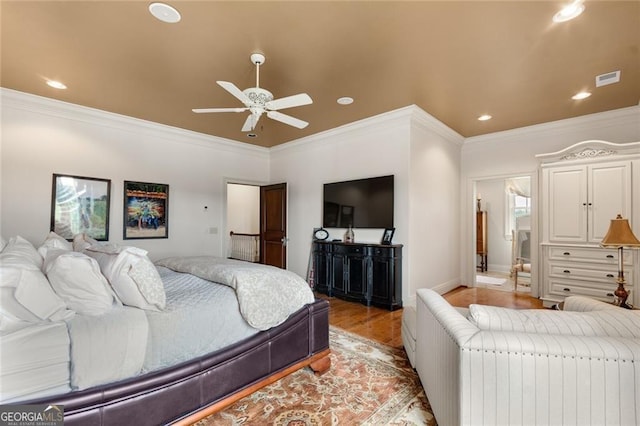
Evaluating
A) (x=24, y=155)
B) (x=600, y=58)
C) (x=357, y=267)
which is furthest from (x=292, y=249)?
(x=600, y=58)

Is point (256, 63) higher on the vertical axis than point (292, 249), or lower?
higher

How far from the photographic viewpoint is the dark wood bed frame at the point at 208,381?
1.37 metres

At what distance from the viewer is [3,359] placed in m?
1.18

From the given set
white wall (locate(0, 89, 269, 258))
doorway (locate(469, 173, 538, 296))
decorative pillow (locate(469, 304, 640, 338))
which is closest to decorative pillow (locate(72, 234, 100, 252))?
white wall (locate(0, 89, 269, 258))

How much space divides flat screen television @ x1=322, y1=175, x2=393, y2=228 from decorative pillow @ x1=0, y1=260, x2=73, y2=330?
3.80 m

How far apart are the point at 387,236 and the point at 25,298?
388cm

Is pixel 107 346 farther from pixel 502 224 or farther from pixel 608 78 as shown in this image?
pixel 502 224

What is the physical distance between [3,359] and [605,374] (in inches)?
95.7

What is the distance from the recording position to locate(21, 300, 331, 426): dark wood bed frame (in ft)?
4.50

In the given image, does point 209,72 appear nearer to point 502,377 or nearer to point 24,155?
point 24,155

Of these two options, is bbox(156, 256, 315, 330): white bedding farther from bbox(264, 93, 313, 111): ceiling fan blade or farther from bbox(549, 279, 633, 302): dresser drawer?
bbox(549, 279, 633, 302): dresser drawer

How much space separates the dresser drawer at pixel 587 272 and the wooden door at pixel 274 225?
4.34 m

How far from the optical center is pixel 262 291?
6.83 ft

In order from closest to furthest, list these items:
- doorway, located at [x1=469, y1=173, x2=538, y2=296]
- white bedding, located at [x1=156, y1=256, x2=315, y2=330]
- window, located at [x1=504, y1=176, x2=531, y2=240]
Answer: white bedding, located at [x1=156, y1=256, x2=315, y2=330] < doorway, located at [x1=469, y1=173, x2=538, y2=296] < window, located at [x1=504, y1=176, x2=531, y2=240]
